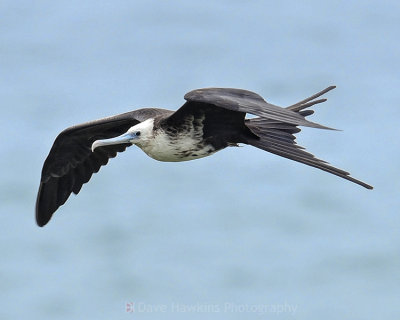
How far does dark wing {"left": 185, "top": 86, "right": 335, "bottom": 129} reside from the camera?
20.3 ft

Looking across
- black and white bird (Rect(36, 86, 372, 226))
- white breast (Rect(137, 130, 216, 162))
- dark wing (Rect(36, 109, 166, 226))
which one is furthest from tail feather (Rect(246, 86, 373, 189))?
dark wing (Rect(36, 109, 166, 226))

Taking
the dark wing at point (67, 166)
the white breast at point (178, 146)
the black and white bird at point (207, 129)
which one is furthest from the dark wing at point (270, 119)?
the dark wing at point (67, 166)

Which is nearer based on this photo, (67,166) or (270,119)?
(270,119)

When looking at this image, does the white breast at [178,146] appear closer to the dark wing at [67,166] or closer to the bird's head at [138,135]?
the bird's head at [138,135]

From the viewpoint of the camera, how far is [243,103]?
6336 millimetres

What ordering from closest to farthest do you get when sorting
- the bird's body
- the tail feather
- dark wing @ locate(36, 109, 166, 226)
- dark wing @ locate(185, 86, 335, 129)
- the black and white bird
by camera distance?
1. dark wing @ locate(185, 86, 335, 129)
2. the black and white bird
3. the tail feather
4. the bird's body
5. dark wing @ locate(36, 109, 166, 226)

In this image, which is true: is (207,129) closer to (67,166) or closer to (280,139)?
(280,139)

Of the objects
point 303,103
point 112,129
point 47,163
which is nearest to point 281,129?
point 303,103

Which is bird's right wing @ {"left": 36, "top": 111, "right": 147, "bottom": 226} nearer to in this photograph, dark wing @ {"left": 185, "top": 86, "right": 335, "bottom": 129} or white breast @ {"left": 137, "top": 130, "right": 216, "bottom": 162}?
white breast @ {"left": 137, "top": 130, "right": 216, "bottom": 162}

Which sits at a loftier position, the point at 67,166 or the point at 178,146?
the point at 67,166

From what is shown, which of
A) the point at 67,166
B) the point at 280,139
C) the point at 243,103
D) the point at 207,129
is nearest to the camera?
the point at 243,103

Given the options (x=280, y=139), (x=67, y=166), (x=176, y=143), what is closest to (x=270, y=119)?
(x=280, y=139)

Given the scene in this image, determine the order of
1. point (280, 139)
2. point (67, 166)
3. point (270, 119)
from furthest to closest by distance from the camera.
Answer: point (67, 166) → point (280, 139) → point (270, 119)

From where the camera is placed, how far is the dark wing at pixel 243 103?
6.19 m
